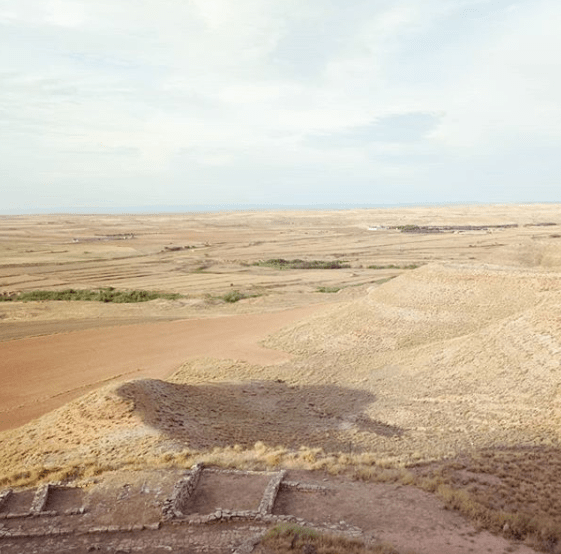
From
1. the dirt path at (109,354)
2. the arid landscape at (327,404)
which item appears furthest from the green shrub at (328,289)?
the dirt path at (109,354)

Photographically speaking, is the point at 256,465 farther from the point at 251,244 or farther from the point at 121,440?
the point at 251,244

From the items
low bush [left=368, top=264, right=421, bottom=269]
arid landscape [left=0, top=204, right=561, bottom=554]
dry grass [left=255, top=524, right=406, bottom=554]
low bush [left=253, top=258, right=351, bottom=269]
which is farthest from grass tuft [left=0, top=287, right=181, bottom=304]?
dry grass [left=255, top=524, right=406, bottom=554]

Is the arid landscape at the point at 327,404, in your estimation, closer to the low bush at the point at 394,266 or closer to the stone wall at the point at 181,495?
the stone wall at the point at 181,495

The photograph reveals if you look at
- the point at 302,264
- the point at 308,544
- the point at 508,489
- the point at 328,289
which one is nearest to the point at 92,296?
the point at 328,289

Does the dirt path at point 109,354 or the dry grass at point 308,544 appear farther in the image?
the dirt path at point 109,354

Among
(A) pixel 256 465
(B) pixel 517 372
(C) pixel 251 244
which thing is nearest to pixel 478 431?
(B) pixel 517 372

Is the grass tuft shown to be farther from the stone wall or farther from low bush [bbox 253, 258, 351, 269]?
the stone wall
